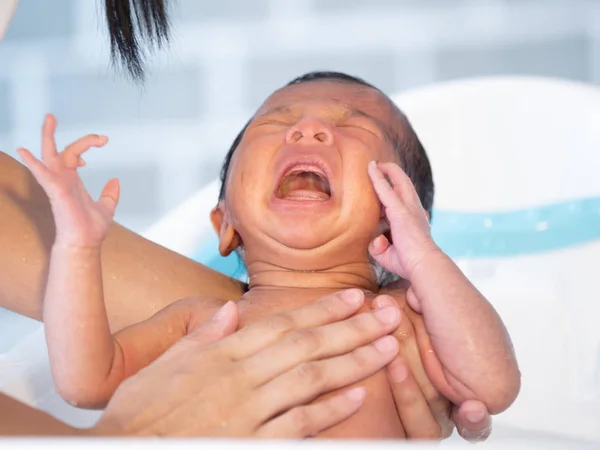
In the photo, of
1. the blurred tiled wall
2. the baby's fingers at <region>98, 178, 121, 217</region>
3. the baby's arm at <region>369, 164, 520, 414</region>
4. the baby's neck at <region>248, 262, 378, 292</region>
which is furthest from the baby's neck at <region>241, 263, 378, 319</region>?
the blurred tiled wall

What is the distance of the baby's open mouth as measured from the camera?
115cm

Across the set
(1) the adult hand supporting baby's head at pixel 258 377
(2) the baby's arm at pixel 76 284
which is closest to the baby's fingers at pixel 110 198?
(2) the baby's arm at pixel 76 284

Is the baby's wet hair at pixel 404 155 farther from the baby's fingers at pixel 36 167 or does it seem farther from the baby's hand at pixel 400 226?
the baby's fingers at pixel 36 167

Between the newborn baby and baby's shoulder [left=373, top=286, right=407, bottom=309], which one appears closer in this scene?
the newborn baby

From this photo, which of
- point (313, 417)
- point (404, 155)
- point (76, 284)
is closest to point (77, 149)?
point (76, 284)

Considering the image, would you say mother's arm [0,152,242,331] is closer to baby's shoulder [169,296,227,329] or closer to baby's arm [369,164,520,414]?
baby's shoulder [169,296,227,329]

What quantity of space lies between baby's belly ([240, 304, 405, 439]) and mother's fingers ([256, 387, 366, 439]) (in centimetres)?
2

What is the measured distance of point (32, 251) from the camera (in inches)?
46.6

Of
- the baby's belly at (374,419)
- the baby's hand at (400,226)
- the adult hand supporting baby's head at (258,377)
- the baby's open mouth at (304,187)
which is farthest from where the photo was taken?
the baby's open mouth at (304,187)

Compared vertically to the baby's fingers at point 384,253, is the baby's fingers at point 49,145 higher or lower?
higher

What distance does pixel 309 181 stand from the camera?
1.18 meters

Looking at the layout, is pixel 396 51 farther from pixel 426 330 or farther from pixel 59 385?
pixel 59 385

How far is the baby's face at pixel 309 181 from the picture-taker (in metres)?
1.06

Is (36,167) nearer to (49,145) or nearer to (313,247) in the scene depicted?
(49,145)
